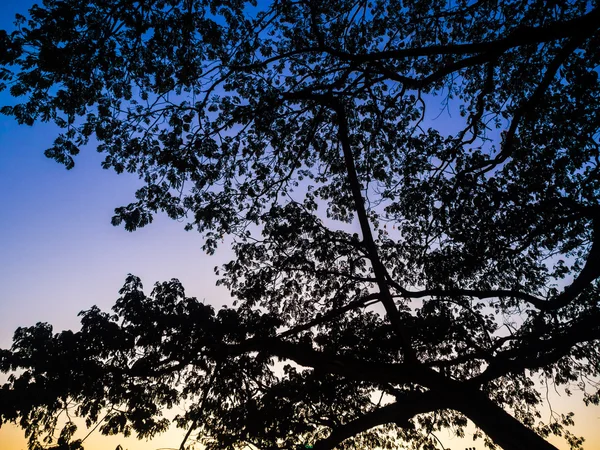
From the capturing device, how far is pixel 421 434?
11.8 metres

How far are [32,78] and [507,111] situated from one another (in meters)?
10.6

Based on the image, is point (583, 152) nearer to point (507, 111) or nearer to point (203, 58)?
point (507, 111)

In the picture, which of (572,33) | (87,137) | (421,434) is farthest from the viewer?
(421,434)

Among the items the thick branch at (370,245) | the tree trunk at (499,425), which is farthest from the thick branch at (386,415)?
the thick branch at (370,245)

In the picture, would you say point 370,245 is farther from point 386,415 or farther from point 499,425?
point 499,425

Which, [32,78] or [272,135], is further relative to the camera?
[272,135]

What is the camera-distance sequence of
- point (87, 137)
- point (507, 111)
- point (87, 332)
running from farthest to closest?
point (507, 111) < point (87, 137) < point (87, 332)

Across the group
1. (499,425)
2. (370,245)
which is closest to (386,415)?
(499,425)

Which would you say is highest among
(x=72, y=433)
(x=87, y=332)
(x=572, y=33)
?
(x=572, y=33)

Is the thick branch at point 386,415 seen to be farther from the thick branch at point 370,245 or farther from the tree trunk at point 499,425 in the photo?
the thick branch at point 370,245

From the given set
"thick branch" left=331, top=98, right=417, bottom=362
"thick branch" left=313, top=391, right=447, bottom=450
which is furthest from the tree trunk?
"thick branch" left=331, top=98, right=417, bottom=362

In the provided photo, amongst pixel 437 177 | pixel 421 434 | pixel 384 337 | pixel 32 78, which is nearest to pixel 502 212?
pixel 437 177

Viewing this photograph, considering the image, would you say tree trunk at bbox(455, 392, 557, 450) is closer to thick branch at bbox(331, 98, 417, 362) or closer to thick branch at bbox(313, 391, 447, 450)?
thick branch at bbox(313, 391, 447, 450)

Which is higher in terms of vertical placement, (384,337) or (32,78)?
(384,337)
